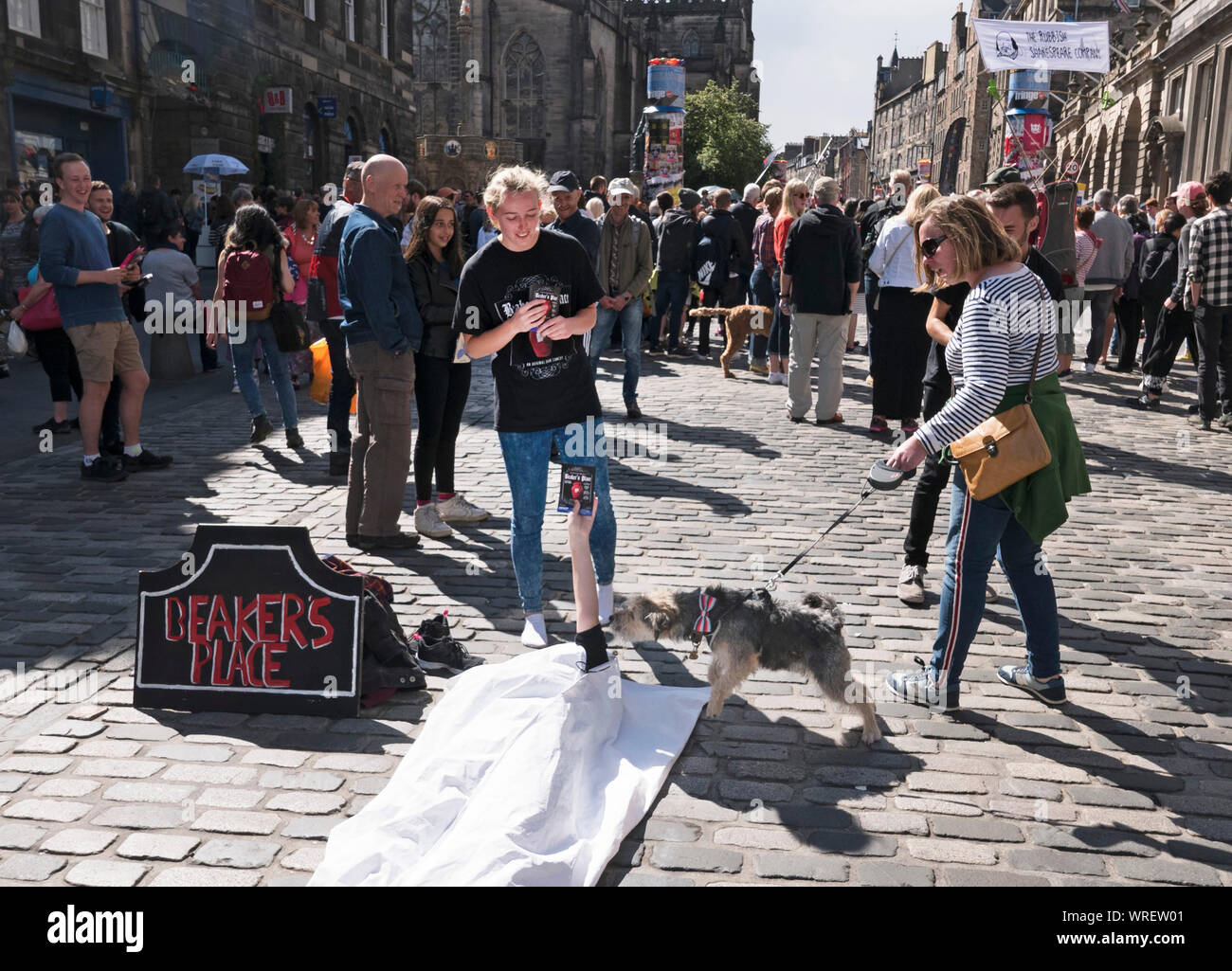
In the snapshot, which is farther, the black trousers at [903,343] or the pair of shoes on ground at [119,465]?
the black trousers at [903,343]

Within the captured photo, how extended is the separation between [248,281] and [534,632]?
18.9 feet

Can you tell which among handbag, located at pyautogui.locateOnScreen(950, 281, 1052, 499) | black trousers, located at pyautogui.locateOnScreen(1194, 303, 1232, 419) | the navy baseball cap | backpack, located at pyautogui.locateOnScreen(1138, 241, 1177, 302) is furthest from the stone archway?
handbag, located at pyautogui.locateOnScreen(950, 281, 1052, 499)

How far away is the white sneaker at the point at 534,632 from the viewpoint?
197 inches

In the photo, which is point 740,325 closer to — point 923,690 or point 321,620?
point 923,690

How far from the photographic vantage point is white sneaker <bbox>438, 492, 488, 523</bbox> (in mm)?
7301

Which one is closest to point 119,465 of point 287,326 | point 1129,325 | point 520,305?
point 287,326

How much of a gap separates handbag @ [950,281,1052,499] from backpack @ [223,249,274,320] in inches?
279

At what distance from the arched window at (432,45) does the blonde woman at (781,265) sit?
60.7m

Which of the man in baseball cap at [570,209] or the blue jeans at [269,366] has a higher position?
the man in baseball cap at [570,209]

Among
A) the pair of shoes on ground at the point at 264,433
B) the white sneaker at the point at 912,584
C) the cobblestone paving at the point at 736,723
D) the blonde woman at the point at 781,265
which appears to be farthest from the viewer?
the blonde woman at the point at 781,265

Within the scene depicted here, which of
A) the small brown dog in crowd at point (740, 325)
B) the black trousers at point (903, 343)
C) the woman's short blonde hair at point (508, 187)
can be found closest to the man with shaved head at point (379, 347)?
the woman's short blonde hair at point (508, 187)

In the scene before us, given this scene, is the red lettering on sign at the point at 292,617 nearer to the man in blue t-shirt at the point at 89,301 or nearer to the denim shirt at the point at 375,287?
the denim shirt at the point at 375,287

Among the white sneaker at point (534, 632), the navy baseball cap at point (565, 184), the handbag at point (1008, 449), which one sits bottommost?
the white sneaker at point (534, 632)

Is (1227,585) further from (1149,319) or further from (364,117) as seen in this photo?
(364,117)
